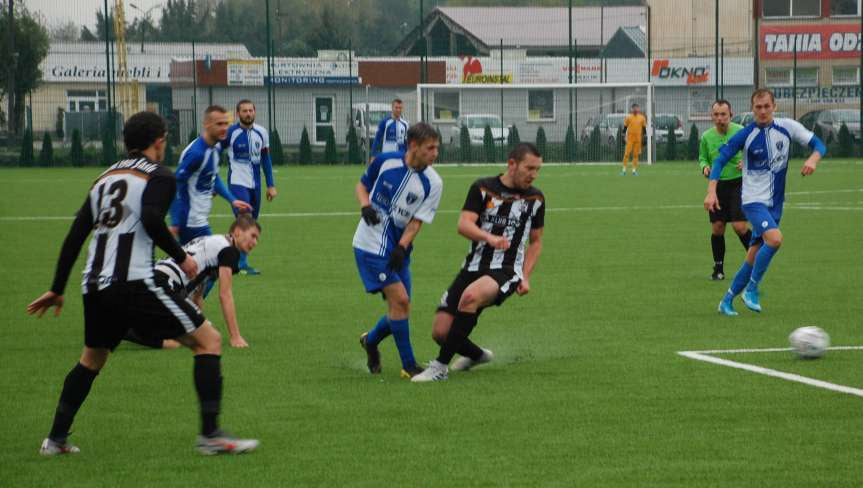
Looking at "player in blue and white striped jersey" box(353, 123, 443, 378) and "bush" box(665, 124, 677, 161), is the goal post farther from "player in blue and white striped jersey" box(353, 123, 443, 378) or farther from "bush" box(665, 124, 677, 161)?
"player in blue and white striped jersey" box(353, 123, 443, 378)

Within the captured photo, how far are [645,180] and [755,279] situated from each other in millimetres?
22573

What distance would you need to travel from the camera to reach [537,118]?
46.1 m

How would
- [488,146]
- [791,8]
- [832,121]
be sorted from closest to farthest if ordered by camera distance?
[488,146] → [832,121] → [791,8]

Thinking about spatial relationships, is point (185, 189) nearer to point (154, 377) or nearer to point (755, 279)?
point (154, 377)

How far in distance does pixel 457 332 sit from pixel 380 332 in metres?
0.63

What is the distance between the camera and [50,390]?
8227mm

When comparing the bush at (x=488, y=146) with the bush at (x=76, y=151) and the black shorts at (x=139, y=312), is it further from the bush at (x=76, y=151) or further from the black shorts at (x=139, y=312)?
the black shorts at (x=139, y=312)

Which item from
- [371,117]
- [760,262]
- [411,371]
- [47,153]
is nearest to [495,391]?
[411,371]

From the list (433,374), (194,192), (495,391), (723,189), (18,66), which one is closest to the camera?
(495,391)

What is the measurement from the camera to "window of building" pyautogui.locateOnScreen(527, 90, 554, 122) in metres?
46.1

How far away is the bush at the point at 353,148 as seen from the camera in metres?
44.3

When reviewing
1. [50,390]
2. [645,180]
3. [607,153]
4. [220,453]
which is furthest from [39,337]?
[607,153]

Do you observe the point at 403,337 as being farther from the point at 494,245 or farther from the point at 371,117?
the point at 371,117

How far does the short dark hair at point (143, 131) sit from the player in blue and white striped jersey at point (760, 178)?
6477 mm
